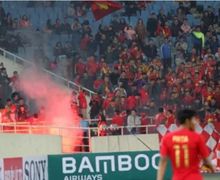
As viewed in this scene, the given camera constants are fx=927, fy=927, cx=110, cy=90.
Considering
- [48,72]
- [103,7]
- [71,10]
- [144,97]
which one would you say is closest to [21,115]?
[144,97]

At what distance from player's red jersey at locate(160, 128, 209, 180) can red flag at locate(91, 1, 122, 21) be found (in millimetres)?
20676

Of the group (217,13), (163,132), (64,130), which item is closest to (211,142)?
(163,132)

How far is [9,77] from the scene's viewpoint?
84.9ft

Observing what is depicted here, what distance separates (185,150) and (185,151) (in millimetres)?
13

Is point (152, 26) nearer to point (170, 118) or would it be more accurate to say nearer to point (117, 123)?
point (117, 123)

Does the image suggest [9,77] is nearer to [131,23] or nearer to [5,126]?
[5,126]

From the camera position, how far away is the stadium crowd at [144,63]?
2475 centimetres

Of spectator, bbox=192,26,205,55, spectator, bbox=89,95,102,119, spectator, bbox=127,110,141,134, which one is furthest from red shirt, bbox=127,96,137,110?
spectator, bbox=192,26,205,55

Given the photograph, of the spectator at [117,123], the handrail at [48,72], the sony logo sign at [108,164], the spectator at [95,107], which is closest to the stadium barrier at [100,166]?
the sony logo sign at [108,164]

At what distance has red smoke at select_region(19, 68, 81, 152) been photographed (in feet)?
75.7

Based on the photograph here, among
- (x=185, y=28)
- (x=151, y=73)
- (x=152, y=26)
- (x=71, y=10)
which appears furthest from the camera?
(x=71, y=10)

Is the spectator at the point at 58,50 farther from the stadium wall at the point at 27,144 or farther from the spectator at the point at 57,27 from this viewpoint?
the stadium wall at the point at 27,144

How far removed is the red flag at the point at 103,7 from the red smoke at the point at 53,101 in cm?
461

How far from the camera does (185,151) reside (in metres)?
10.2
